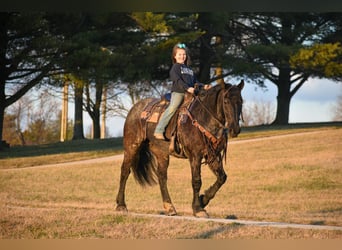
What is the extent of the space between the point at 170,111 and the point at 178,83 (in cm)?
28

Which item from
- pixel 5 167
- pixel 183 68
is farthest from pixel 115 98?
pixel 183 68

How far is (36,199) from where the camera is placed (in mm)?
7758

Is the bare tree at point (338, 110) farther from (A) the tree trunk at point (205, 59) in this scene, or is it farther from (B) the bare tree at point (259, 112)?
(A) the tree trunk at point (205, 59)

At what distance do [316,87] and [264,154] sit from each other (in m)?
1.36

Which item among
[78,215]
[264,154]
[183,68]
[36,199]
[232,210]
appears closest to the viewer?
[183,68]

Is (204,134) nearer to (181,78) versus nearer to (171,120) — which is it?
(171,120)

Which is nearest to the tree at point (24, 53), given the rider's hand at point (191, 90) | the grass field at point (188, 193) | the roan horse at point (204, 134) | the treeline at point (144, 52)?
the treeline at point (144, 52)

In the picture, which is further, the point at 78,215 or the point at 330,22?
the point at 330,22

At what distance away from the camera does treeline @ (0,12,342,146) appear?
9.07 m

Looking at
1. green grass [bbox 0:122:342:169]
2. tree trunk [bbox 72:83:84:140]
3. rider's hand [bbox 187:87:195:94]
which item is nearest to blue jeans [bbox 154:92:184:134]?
rider's hand [bbox 187:87:195:94]

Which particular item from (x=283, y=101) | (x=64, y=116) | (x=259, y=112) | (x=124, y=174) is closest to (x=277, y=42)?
(x=259, y=112)

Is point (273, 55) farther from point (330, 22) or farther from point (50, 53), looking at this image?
point (50, 53)

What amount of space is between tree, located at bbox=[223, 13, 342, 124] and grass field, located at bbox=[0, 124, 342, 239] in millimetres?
800

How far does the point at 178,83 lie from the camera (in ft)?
19.2
